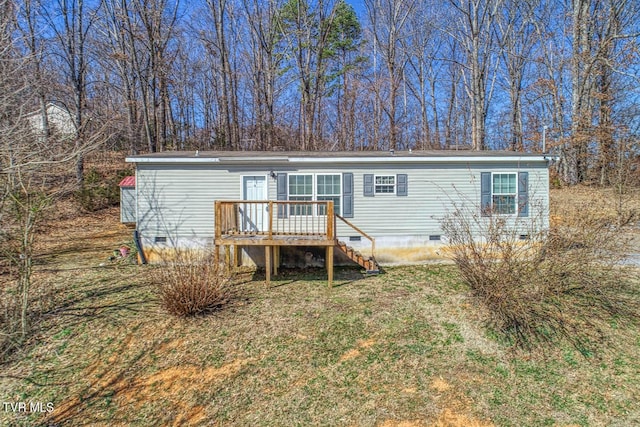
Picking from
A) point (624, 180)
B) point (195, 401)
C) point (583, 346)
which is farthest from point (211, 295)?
point (624, 180)

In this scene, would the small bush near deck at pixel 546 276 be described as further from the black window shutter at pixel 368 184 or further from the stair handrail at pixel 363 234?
the black window shutter at pixel 368 184

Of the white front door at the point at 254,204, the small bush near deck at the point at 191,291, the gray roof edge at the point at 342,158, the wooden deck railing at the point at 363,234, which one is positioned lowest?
the small bush near deck at the point at 191,291

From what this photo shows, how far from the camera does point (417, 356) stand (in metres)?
5.25

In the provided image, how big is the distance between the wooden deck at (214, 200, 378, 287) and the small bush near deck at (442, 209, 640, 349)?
10.4 feet

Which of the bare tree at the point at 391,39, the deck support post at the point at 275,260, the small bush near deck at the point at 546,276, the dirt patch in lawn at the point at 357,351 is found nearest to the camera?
the dirt patch in lawn at the point at 357,351

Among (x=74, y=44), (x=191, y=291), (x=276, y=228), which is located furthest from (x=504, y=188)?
(x=74, y=44)

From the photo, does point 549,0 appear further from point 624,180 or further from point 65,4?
point 65,4

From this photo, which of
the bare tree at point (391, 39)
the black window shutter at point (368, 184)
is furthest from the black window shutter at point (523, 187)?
the bare tree at point (391, 39)

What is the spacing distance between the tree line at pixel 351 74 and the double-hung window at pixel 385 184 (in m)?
10.0

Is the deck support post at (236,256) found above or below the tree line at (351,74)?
below

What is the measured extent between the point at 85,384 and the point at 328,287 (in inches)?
188

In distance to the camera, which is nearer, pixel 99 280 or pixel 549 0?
pixel 99 280

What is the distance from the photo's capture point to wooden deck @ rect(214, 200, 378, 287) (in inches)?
304

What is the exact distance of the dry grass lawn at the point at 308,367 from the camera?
425cm
